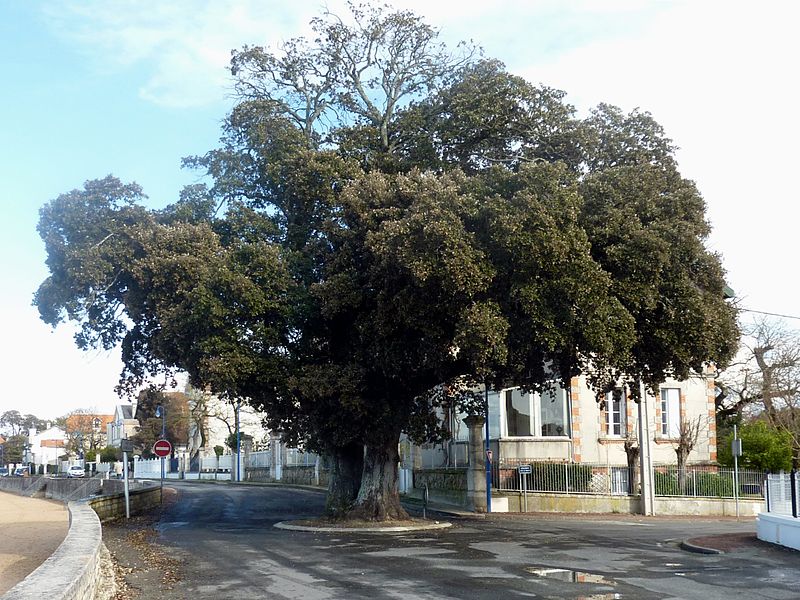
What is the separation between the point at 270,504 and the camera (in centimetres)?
3953

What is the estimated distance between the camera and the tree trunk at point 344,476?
29.4m

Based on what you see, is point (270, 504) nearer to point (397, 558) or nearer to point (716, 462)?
point (716, 462)

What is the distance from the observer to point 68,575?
10133 millimetres

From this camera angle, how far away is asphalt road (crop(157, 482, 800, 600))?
13656 mm

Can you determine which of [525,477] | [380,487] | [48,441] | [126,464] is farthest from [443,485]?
[48,441]

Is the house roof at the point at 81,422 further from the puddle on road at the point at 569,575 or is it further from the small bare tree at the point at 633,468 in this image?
the puddle on road at the point at 569,575

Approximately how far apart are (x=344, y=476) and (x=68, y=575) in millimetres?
19895

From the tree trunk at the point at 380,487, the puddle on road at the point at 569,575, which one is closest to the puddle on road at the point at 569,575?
the puddle on road at the point at 569,575

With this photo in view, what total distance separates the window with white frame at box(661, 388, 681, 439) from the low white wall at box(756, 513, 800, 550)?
18.8 m

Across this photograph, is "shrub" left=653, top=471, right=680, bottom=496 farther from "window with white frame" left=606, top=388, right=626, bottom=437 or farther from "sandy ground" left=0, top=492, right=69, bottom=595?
"sandy ground" left=0, top=492, right=69, bottom=595

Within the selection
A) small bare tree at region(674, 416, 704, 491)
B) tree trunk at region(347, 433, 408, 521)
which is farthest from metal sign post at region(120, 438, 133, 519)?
small bare tree at region(674, 416, 704, 491)

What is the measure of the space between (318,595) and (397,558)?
4785 mm

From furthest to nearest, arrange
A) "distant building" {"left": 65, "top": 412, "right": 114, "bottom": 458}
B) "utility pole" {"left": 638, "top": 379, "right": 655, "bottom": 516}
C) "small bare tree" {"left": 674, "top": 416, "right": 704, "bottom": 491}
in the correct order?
1. "distant building" {"left": 65, "top": 412, "right": 114, "bottom": 458}
2. "small bare tree" {"left": 674, "top": 416, "right": 704, "bottom": 491}
3. "utility pole" {"left": 638, "top": 379, "right": 655, "bottom": 516}

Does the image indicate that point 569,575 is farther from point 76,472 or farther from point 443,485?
point 76,472
